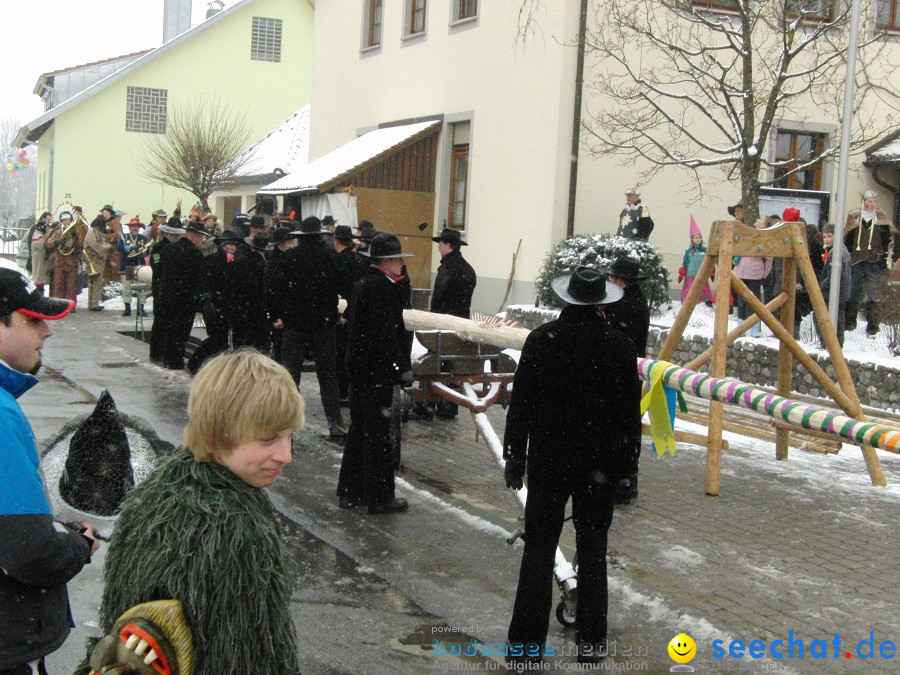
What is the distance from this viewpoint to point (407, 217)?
70.7ft

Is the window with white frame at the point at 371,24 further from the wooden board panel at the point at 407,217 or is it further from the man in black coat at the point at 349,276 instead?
the man in black coat at the point at 349,276

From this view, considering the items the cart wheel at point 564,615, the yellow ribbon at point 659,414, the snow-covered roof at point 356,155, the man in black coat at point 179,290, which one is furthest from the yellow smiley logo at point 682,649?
the snow-covered roof at point 356,155

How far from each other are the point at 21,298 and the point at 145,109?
40.0 metres

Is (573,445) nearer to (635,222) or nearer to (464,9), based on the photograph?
(635,222)

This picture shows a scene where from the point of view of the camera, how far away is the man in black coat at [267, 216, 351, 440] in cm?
914

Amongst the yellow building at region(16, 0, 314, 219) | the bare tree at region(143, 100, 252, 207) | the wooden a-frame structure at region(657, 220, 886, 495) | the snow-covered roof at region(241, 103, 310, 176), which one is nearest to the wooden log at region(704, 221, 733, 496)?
the wooden a-frame structure at region(657, 220, 886, 495)

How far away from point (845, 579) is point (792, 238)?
330 cm

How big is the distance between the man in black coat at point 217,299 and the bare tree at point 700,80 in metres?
7.17

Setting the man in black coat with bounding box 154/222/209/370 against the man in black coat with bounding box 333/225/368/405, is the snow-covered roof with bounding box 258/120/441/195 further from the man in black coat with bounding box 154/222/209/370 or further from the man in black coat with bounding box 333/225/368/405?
the man in black coat with bounding box 333/225/368/405

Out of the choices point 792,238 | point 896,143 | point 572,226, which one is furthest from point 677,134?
point 792,238

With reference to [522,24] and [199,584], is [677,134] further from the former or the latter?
[199,584]

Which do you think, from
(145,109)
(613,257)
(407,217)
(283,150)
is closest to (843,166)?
(613,257)

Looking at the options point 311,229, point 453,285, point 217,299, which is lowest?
point 217,299

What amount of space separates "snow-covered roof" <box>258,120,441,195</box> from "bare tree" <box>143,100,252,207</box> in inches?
A: 428
